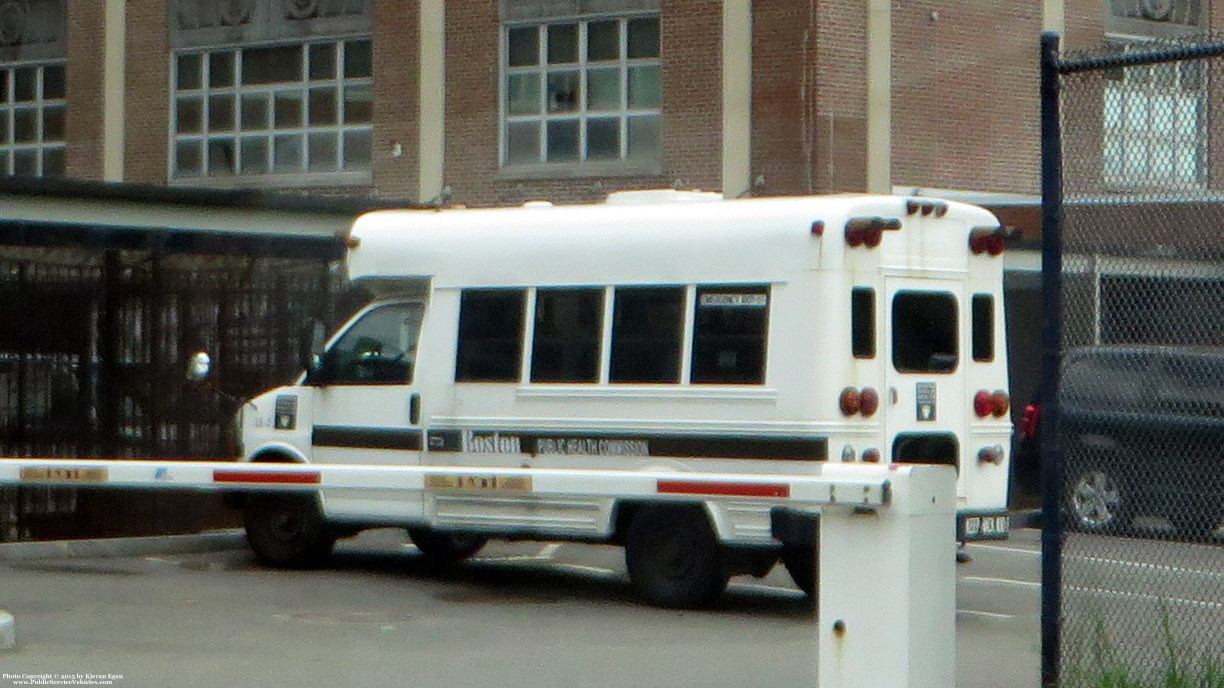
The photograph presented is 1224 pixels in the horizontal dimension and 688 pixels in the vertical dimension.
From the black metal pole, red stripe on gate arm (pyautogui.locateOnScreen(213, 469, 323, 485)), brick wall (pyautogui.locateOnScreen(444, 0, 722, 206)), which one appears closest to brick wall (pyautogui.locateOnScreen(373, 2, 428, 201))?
brick wall (pyautogui.locateOnScreen(444, 0, 722, 206))

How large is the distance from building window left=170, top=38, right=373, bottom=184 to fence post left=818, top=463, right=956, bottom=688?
24116 millimetres

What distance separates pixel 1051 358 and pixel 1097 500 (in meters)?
0.57

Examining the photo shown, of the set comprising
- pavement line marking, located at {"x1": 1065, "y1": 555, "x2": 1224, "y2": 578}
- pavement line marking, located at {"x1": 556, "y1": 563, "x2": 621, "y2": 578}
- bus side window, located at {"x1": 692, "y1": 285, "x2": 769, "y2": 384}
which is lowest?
pavement line marking, located at {"x1": 556, "y1": 563, "x2": 621, "y2": 578}

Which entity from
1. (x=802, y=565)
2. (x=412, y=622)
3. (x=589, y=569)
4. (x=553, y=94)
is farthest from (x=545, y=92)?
(x=412, y=622)

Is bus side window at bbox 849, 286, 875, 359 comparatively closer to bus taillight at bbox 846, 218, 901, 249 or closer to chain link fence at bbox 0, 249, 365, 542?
bus taillight at bbox 846, 218, 901, 249

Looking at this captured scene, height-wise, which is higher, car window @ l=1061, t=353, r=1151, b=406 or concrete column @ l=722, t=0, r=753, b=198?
concrete column @ l=722, t=0, r=753, b=198

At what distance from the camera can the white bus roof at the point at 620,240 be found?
12.3m

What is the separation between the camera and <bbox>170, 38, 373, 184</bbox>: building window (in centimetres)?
3123

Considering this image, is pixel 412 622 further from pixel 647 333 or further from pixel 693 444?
pixel 647 333

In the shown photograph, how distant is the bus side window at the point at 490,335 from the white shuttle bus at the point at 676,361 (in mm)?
15

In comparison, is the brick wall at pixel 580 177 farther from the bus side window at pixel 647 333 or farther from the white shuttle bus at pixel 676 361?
the bus side window at pixel 647 333

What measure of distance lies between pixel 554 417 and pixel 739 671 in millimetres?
3309

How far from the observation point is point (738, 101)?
90.5ft

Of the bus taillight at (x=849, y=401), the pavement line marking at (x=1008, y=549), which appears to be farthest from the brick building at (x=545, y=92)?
the bus taillight at (x=849, y=401)
